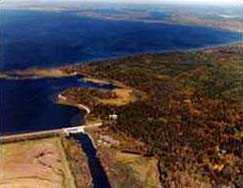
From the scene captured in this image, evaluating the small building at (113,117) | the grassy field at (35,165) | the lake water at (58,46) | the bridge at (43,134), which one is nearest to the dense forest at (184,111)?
the small building at (113,117)

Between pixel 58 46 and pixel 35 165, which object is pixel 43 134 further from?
pixel 58 46

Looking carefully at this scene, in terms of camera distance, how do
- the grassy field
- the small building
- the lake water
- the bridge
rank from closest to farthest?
the grassy field < the bridge < the small building < the lake water

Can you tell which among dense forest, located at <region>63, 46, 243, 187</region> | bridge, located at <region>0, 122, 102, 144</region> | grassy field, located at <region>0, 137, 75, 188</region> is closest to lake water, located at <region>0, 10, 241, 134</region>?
bridge, located at <region>0, 122, 102, 144</region>

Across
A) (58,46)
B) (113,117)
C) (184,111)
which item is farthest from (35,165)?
(58,46)

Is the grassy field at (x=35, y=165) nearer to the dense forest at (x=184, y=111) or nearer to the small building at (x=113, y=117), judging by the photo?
the dense forest at (x=184, y=111)

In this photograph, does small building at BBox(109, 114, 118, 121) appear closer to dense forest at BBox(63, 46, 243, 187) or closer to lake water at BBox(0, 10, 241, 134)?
dense forest at BBox(63, 46, 243, 187)

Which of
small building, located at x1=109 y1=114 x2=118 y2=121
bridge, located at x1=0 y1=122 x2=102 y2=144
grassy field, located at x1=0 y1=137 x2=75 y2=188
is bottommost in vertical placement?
grassy field, located at x1=0 y1=137 x2=75 y2=188
